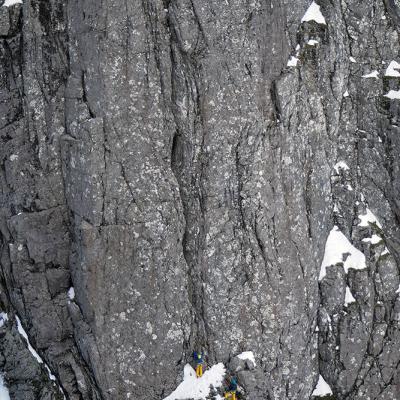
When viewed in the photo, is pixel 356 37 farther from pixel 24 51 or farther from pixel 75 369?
pixel 75 369

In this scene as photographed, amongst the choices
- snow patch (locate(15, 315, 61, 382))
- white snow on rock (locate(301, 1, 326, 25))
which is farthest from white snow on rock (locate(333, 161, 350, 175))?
snow patch (locate(15, 315, 61, 382))

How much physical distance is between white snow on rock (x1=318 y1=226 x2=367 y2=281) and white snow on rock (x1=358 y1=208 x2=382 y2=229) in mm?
1022

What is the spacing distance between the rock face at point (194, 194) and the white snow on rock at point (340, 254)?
209mm

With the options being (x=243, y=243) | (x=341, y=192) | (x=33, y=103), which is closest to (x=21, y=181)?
(x=33, y=103)

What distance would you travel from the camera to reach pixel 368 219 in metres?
21.2

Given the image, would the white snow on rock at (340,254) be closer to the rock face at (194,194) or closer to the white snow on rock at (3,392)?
the rock face at (194,194)

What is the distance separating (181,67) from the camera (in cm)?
1831

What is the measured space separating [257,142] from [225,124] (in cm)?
145

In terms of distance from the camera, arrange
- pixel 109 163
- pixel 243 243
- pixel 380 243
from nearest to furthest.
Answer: pixel 109 163 < pixel 243 243 < pixel 380 243

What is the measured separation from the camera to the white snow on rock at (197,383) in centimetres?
1939

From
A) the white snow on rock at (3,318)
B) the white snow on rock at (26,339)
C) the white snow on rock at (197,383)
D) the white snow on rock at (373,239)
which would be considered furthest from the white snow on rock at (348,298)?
the white snow on rock at (3,318)

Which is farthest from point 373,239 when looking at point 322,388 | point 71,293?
point 71,293

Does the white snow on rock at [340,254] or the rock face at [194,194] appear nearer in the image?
the rock face at [194,194]

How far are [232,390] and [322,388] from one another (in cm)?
445
